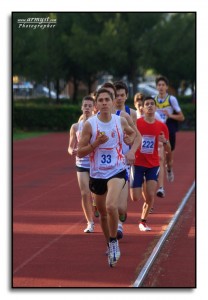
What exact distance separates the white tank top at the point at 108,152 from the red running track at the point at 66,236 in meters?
1.07

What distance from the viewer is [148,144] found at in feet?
41.0

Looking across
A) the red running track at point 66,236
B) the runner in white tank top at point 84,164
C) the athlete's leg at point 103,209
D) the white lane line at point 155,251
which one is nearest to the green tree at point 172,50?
the red running track at point 66,236

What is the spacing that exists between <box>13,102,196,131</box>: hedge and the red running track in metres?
18.1

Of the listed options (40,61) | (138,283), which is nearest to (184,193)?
(138,283)

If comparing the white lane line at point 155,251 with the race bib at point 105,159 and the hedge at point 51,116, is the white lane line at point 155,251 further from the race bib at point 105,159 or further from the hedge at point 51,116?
the hedge at point 51,116

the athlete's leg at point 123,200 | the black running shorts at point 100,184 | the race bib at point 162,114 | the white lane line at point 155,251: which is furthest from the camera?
the race bib at point 162,114

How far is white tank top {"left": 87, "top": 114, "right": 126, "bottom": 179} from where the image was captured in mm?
9516

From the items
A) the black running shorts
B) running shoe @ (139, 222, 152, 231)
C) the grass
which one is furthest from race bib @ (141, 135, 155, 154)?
the grass

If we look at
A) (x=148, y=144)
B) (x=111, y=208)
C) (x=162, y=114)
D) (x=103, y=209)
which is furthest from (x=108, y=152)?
(x=162, y=114)

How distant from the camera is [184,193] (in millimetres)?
17391

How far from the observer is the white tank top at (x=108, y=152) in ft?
31.2

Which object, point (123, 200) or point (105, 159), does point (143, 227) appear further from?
point (105, 159)
